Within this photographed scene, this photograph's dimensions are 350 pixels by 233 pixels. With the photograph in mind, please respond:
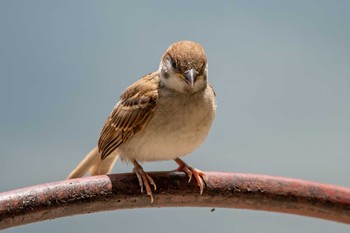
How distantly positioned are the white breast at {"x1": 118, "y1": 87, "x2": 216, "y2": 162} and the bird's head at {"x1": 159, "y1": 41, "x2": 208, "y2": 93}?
5 centimetres

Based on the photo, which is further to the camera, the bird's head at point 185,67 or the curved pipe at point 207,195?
the bird's head at point 185,67

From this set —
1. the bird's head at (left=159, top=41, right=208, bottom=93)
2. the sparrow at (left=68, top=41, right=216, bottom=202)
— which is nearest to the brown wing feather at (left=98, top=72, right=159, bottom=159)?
the sparrow at (left=68, top=41, right=216, bottom=202)

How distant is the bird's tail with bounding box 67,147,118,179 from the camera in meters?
3.78

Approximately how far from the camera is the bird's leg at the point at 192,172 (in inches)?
109

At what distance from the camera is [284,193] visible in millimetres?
2625

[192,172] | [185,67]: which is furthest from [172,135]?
[185,67]

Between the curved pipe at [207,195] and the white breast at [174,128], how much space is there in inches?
15.8

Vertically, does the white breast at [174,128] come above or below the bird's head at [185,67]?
below

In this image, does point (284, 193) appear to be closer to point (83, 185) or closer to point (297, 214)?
point (297, 214)

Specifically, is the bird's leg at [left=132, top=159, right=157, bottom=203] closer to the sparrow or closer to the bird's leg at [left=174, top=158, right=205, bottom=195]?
the sparrow

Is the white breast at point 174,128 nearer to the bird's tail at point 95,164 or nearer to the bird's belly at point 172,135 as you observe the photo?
the bird's belly at point 172,135

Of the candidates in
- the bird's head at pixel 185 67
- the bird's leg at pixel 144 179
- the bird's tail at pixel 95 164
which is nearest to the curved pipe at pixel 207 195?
the bird's leg at pixel 144 179

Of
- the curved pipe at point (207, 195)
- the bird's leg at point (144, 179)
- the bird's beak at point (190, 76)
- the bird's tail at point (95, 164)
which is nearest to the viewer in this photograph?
the curved pipe at point (207, 195)

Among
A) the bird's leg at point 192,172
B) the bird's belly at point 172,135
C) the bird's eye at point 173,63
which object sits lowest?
the bird's leg at point 192,172
